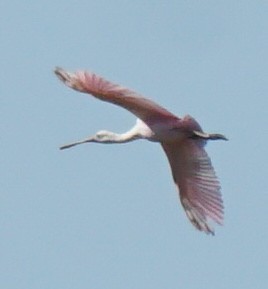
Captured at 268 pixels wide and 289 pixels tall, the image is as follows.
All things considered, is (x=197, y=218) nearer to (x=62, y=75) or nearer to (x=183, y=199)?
(x=183, y=199)

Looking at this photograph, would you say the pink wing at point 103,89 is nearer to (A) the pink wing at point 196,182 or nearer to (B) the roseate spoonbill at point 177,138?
(B) the roseate spoonbill at point 177,138

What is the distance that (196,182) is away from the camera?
29922mm

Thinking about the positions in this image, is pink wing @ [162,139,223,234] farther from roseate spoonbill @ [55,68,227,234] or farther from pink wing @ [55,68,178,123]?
pink wing @ [55,68,178,123]

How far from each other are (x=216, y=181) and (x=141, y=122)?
164cm

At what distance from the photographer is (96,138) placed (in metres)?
29.8

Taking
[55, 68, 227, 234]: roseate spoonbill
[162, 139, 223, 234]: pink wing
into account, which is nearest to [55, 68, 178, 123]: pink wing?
[55, 68, 227, 234]: roseate spoonbill

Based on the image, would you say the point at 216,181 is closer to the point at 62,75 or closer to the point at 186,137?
the point at 186,137

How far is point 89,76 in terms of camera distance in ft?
89.1

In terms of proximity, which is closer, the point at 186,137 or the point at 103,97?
the point at 103,97

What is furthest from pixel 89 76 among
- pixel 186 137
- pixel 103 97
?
pixel 186 137

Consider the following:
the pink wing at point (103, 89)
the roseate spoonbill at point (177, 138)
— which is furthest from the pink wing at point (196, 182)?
the pink wing at point (103, 89)

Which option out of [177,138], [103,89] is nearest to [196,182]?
[177,138]

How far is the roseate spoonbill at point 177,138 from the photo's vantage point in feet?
89.0

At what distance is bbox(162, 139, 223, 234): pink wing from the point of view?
29594 mm
